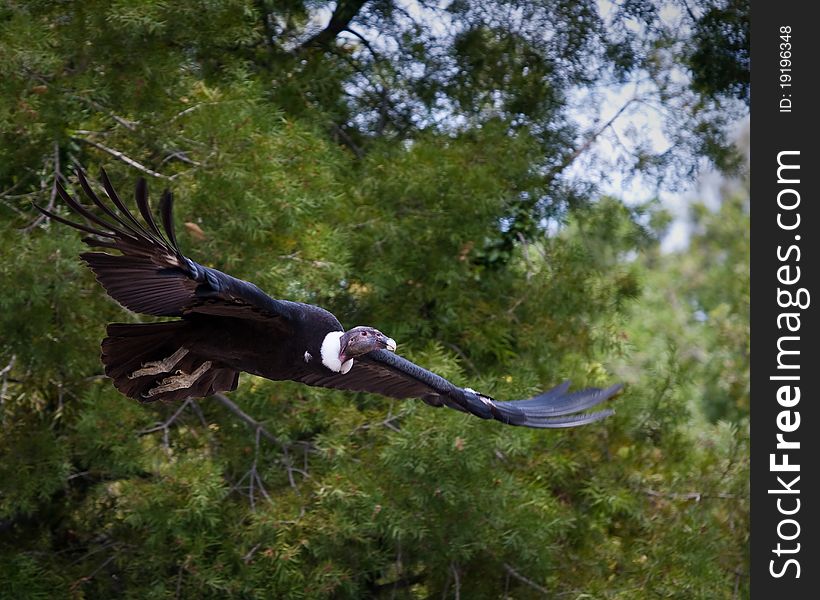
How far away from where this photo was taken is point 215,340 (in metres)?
4.05

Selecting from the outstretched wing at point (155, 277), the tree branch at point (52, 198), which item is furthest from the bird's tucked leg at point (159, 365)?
the tree branch at point (52, 198)

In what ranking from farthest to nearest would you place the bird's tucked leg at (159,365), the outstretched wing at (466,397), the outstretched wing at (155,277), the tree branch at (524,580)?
1. the tree branch at (524,580)
2. the outstretched wing at (466,397)
3. the bird's tucked leg at (159,365)
4. the outstretched wing at (155,277)

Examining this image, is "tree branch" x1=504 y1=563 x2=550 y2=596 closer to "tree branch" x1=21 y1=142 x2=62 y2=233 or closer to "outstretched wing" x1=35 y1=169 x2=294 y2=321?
"tree branch" x1=21 y1=142 x2=62 y2=233

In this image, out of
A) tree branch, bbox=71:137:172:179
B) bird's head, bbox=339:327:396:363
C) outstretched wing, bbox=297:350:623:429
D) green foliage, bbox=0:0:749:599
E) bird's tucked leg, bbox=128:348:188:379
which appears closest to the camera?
bird's head, bbox=339:327:396:363

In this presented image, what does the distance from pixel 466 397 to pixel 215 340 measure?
3.53 feet

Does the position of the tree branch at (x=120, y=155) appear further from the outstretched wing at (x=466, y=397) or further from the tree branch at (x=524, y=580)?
the tree branch at (x=524, y=580)

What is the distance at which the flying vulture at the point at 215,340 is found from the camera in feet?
11.8

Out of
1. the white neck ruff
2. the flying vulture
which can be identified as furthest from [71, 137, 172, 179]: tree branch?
the white neck ruff

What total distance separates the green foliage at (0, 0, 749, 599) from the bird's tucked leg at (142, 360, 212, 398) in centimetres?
142

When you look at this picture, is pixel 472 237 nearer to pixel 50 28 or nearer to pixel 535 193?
pixel 535 193

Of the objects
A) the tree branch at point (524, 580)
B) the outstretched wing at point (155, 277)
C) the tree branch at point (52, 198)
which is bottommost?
the tree branch at point (524, 580)

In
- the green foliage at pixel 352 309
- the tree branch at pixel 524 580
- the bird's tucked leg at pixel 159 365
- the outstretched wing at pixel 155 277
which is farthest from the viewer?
the tree branch at pixel 524 580

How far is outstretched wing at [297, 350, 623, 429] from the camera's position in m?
4.55
